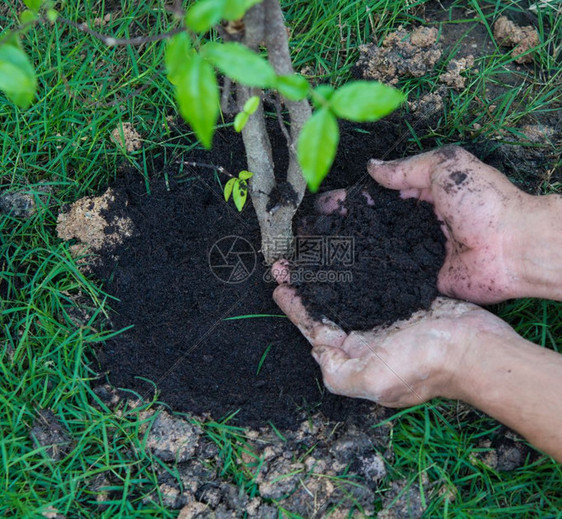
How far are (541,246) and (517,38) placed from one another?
2.94 ft

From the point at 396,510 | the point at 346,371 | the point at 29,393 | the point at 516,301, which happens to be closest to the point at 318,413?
the point at 346,371

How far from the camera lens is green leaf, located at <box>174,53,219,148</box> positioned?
80 centimetres

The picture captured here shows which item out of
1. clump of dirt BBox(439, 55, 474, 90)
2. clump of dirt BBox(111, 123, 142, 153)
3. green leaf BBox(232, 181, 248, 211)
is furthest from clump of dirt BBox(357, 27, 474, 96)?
clump of dirt BBox(111, 123, 142, 153)

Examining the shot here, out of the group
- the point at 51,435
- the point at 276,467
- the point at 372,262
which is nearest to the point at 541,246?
the point at 372,262

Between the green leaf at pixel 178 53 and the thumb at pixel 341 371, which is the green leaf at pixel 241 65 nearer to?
the green leaf at pixel 178 53

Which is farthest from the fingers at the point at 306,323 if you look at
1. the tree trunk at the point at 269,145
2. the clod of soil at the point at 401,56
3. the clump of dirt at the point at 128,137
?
the clod of soil at the point at 401,56

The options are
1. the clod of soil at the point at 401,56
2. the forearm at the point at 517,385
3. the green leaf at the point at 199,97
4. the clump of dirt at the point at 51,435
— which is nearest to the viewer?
the green leaf at the point at 199,97

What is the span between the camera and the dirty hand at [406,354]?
1614 mm

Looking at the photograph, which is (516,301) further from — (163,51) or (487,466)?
(163,51)

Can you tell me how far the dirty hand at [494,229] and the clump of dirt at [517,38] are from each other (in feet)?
2.08

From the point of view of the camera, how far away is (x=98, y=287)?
1.89 m

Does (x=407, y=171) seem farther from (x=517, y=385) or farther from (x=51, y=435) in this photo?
(x=51, y=435)

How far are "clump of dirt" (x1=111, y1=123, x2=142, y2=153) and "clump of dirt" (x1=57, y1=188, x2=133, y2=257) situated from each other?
0.21 m

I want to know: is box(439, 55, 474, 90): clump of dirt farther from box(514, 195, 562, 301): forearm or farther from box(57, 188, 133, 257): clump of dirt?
box(57, 188, 133, 257): clump of dirt
